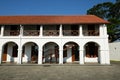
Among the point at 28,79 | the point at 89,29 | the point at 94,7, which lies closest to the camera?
the point at 28,79

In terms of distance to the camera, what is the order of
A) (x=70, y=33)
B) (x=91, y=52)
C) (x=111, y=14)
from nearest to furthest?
(x=70, y=33)
(x=91, y=52)
(x=111, y=14)

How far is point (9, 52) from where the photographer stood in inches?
745

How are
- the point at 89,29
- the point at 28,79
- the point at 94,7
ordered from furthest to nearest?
the point at 94,7 < the point at 89,29 < the point at 28,79

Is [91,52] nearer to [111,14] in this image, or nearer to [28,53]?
[28,53]

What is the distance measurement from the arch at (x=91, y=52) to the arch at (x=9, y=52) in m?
9.68

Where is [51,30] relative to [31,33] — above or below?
above

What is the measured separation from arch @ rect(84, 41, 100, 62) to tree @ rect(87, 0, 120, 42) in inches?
477

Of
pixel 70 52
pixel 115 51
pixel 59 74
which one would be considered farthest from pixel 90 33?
pixel 59 74

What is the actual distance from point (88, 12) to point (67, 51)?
21.5m

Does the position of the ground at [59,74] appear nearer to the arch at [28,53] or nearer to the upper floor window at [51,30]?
the arch at [28,53]

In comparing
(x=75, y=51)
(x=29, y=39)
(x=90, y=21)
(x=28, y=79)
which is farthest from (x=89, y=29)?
(x=28, y=79)

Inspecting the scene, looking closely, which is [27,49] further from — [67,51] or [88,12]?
[88,12]

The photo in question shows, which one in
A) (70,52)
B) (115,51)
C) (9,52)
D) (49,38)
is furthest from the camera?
(115,51)

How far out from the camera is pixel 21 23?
676 inches
